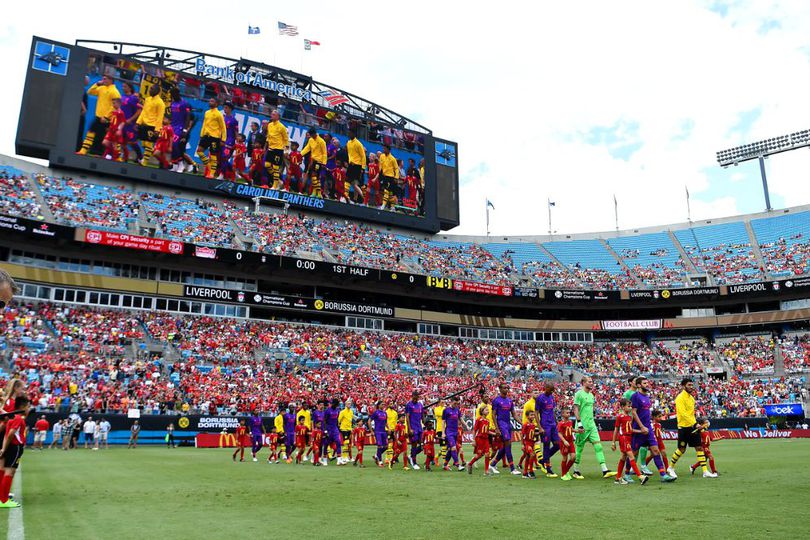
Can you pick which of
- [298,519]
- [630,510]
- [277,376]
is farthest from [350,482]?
[277,376]

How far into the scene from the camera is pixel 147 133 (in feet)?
173

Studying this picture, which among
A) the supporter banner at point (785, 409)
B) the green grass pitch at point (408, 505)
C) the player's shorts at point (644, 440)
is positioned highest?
the supporter banner at point (785, 409)

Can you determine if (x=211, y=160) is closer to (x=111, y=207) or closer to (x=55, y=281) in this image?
(x=111, y=207)

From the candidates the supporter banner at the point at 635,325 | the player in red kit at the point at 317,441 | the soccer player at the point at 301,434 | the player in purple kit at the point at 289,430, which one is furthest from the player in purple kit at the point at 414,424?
the supporter banner at the point at 635,325

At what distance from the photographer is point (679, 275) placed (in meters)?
63.8

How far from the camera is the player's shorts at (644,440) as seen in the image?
1360 cm

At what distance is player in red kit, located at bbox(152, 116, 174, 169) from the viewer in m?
53.2

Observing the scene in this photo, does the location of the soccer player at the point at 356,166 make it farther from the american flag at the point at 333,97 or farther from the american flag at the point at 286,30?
the american flag at the point at 286,30

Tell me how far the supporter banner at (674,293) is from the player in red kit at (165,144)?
4558 cm

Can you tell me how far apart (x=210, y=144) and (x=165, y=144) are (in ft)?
12.8

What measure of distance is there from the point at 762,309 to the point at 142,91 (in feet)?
204

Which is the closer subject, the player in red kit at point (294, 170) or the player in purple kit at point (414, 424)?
the player in purple kit at point (414, 424)

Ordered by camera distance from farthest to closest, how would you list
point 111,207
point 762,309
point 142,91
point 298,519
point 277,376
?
point 762,309 → point 142,91 → point 111,207 → point 277,376 → point 298,519

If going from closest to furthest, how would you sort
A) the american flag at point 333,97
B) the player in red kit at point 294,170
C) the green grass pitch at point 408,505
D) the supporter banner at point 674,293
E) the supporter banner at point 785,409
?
the green grass pitch at point 408,505, the supporter banner at point 785,409, the player in red kit at point 294,170, the supporter banner at point 674,293, the american flag at point 333,97
